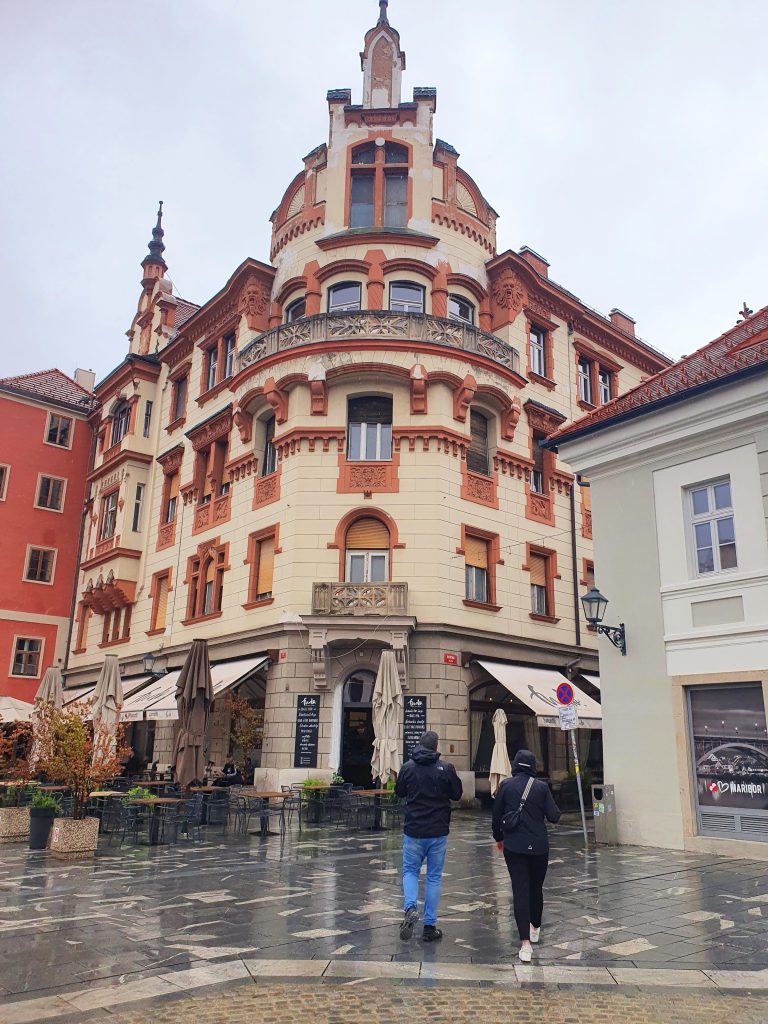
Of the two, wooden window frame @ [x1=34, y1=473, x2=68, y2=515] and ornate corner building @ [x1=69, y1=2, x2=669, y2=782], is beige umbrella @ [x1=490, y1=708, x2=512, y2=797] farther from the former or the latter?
wooden window frame @ [x1=34, y1=473, x2=68, y2=515]

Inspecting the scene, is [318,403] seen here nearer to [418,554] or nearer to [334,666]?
[418,554]

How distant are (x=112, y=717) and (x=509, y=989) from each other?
15.4 m

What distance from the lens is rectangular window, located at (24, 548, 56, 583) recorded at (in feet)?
115

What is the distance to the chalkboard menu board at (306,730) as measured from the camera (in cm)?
2102

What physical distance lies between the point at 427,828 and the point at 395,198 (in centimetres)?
2295

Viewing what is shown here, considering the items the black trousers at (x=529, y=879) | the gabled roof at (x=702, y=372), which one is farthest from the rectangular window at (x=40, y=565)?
the black trousers at (x=529, y=879)

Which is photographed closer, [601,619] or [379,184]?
[601,619]

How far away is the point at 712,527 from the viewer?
1399cm

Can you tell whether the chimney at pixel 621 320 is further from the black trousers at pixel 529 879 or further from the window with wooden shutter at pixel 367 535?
the black trousers at pixel 529 879

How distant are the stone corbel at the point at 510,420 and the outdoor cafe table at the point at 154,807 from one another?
14495 mm

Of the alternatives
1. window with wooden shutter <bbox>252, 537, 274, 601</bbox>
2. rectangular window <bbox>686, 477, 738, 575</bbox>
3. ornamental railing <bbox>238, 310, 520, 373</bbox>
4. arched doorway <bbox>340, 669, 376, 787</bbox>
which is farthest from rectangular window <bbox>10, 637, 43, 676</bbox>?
rectangular window <bbox>686, 477, 738, 575</bbox>

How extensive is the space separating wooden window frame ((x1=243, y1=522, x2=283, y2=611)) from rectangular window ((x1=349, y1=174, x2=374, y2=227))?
10237 millimetres

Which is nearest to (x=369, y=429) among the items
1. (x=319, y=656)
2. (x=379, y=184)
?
(x=319, y=656)

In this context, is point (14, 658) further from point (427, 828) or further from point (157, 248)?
→ point (427, 828)
